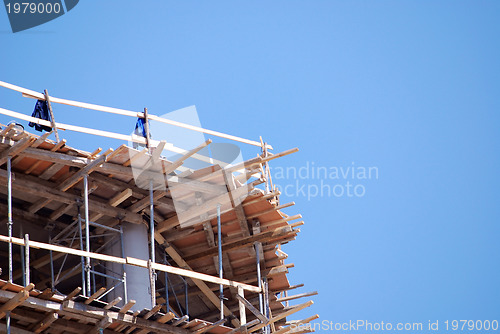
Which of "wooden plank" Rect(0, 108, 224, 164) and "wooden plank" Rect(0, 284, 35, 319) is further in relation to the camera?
"wooden plank" Rect(0, 108, 224, 164)

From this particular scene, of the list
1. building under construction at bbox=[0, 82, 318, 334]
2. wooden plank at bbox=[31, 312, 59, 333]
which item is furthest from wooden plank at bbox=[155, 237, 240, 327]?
wooden plank at bbox=[31, 312, 59, 333]

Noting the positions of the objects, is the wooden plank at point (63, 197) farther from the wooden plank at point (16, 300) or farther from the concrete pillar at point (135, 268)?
the wooden plank at point (16, 300)

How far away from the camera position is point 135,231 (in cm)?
2495

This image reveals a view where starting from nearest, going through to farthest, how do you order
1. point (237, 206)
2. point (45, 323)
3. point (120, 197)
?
point (45, 323), point (120, 197), point (237, 206)

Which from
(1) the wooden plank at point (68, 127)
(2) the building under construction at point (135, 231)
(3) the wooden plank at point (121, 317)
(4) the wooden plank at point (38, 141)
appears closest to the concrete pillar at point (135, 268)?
(2) the building under construction at point (135, 231)

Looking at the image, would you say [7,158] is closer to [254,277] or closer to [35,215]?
[35,215]

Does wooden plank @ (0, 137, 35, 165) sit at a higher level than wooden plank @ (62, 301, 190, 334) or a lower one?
higher

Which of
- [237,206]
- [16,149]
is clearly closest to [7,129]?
[16,149]

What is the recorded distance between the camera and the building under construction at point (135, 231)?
2150 cm

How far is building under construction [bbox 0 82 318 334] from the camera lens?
846 inches

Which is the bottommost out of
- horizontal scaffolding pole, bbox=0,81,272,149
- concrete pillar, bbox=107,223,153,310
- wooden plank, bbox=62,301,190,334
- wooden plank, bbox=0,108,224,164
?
wooden plank, bbox=62,301,190,334

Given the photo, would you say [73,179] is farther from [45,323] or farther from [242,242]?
[242,242]

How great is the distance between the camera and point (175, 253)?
26.7 metres

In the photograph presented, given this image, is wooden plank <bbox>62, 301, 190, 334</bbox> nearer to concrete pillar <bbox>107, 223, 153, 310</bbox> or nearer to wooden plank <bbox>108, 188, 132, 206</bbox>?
concrete pillar <bbox>107, 223, 153, 310</bbox>
